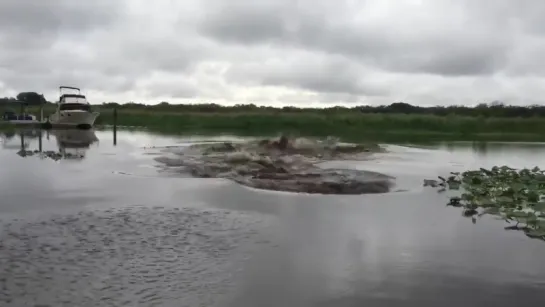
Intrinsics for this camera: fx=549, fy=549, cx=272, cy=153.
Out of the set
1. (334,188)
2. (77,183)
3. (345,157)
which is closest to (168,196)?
(77,183)

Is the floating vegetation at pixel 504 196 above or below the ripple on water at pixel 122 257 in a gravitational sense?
above

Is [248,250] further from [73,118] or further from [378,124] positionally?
[378,124]

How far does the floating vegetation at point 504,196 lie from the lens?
45.2 ft

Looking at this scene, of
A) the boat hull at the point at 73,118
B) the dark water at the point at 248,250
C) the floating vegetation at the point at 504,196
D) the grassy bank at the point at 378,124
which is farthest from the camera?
the grassy bank at the point at 378,124

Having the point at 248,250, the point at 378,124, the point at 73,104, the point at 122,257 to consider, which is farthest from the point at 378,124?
the point at 122,257

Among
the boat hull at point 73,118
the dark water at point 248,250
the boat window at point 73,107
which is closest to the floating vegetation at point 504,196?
the dark water at point 248,250

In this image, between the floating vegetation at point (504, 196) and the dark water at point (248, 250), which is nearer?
the dark water at point (248, 250)

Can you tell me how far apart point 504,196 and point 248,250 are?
10273 mm

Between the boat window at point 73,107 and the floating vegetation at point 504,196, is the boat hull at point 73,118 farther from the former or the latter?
the floating vegetation at point 504,196

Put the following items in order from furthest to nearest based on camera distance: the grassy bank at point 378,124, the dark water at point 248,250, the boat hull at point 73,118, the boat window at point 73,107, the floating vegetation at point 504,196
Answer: the grassy bank at point 378,124
the boat window at point 73,107
the boat hull at point 73,118
the floating vegetation at point 504,196
the dark water at point 248,250

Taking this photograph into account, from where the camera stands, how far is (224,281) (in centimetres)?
846

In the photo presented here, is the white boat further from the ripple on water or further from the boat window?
the ripple on water

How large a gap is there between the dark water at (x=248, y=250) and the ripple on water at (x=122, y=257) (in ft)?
0.07

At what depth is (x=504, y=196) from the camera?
17.1 metres
